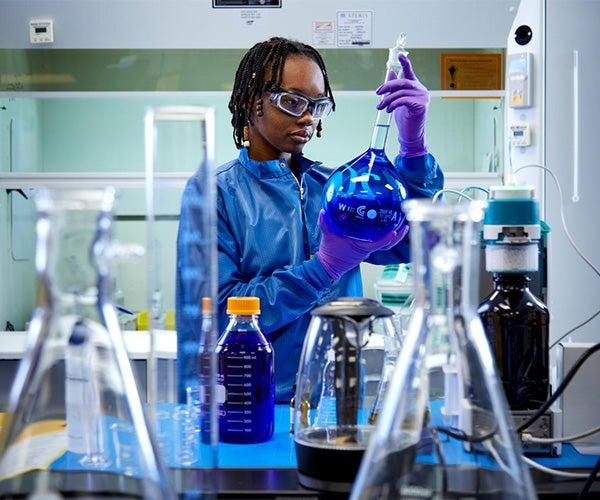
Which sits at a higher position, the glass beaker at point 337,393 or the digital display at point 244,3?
the digital display at point 244,3

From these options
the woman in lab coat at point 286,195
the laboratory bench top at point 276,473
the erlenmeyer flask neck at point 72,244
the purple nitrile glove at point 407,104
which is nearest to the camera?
the erlenmeyer flask neck at point 72,244

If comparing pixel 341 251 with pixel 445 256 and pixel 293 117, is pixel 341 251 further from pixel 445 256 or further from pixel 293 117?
pixel 445 256

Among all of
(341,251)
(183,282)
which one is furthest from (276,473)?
(341,251)

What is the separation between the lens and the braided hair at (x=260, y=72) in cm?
181

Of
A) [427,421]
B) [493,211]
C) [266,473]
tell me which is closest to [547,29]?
[493,211]

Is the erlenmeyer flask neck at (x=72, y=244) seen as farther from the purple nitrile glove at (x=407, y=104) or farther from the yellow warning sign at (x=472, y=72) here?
the yellow warning sign at (x=472, y=72)

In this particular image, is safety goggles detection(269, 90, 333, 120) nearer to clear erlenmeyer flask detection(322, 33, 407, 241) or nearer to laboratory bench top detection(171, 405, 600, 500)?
clear erlenmeyer flask detection(322, 33, 407, 241)

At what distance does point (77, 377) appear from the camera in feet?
1.52

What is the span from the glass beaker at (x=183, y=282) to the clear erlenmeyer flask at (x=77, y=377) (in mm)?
70

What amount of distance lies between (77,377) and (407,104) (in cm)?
113

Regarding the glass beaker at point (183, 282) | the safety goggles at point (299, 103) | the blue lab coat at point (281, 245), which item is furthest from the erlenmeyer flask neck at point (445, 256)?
the safety goggles at point (299, 103)

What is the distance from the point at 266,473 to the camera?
0.84 m

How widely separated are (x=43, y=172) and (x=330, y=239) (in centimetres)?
205

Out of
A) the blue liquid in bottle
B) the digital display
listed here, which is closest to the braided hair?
the blue liquid in bottle
